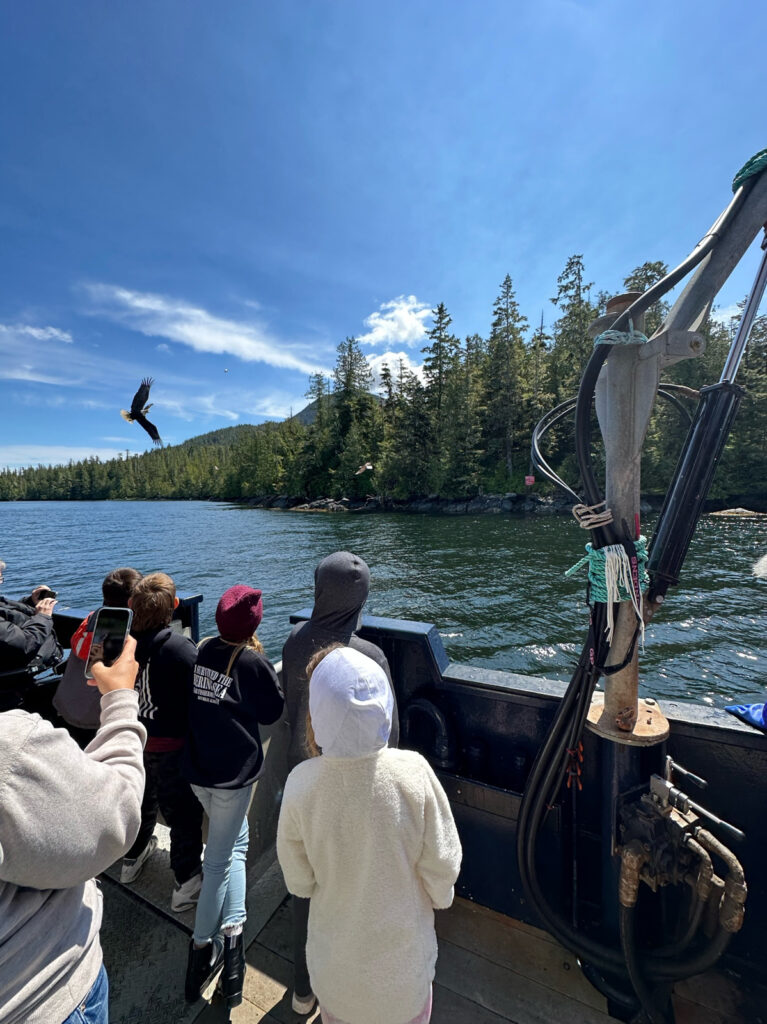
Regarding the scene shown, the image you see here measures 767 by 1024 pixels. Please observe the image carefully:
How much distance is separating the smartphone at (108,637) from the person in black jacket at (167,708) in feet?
1.74

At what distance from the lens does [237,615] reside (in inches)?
75.0

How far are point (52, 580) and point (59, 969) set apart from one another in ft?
63.5

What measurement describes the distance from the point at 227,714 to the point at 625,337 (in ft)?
6.89

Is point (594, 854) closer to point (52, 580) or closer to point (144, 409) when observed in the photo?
point (144, 409)

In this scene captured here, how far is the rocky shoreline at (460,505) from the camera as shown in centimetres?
3238

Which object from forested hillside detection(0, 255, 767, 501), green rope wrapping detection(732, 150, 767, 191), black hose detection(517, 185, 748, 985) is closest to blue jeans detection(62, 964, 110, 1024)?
black hose detection(517, 185, 748, 985)

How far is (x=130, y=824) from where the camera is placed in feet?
3.29

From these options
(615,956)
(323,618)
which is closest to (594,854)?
(615,956)

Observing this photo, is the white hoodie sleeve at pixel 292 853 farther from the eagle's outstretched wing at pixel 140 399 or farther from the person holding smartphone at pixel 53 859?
the eagle's outstretched wing at pixel 140 399

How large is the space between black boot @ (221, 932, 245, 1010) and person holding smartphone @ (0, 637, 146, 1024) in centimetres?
97

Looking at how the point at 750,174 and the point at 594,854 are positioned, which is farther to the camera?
the point at 594,854

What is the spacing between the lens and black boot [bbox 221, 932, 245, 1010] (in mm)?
1760

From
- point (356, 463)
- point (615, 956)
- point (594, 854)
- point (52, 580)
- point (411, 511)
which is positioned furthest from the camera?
point (356, 463)

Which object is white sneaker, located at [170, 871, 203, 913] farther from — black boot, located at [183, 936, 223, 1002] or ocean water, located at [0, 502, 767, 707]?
ocean water, located at [0, 502, 767, 707]
